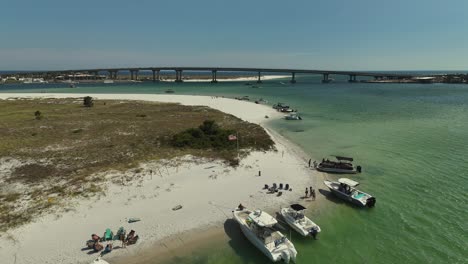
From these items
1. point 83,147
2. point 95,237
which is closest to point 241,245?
point 95,237

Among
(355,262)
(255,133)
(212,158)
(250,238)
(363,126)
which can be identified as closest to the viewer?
(355,262)

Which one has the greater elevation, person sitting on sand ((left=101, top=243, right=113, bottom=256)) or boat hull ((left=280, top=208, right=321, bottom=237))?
boat hull ((left=280, top=208, right=321, bottom=237))

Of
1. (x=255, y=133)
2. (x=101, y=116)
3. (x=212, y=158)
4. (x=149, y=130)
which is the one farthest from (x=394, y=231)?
(x=101, y=116)

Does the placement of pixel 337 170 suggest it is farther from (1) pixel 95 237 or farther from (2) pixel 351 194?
(1) pixel 95 237

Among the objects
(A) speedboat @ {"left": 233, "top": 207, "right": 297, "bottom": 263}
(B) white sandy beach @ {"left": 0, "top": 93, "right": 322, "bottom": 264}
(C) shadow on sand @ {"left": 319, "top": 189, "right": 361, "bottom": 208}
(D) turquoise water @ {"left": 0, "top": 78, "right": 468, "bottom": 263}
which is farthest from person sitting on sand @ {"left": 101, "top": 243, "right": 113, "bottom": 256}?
(C) shadow on sand @ {"left": 319, "top": 189, "right": 361, "bottom": 208}

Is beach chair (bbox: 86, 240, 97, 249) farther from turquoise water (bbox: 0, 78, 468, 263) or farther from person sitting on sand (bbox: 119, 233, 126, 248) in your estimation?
turquoise water (bbox: 0, 78, 468, 263)

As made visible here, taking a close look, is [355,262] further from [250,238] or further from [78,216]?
[78,216]

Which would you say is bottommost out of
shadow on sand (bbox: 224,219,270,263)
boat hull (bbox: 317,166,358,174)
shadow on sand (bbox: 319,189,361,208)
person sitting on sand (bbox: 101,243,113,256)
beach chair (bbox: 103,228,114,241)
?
shadow on sand (bbox: 224,219,270,263)
